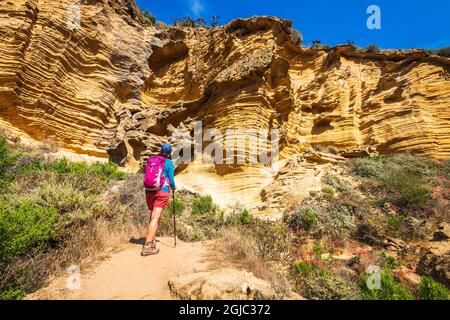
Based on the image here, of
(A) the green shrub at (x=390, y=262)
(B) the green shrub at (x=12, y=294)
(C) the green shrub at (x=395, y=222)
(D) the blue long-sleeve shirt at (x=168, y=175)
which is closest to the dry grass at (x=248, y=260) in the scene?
(D) the blue long-sleeve shirt at (x=168, y=175)

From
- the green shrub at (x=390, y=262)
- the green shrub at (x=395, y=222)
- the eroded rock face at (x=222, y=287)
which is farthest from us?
the green shrub at (x=395, y=222)

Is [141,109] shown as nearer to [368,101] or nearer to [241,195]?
[241,195]

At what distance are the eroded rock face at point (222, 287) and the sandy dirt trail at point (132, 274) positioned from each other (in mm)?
205

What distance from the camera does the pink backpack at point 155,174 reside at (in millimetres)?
5084

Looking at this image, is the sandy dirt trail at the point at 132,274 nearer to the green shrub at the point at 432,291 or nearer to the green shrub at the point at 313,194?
the green shrub at the point at 432,291

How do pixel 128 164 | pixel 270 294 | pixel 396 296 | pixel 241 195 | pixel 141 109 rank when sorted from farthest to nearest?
pixel 141 109
pixel 128 164
pixel 241 195
pixel 396 296
pixel 270 294

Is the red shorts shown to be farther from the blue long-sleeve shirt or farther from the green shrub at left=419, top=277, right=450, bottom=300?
the green shrub at left=419, top=277, right=450, bottom=300

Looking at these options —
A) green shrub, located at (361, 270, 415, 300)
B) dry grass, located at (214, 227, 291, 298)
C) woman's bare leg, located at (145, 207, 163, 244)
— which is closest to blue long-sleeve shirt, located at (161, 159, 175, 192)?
woman's bare leg, located at (145, 207, 163, 244)

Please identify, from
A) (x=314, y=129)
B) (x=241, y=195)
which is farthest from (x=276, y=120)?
(x=241, y=195)

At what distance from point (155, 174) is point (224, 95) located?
11.8 metres

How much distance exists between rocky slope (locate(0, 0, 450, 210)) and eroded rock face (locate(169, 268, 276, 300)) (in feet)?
27.6

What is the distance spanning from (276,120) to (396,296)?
13604mm

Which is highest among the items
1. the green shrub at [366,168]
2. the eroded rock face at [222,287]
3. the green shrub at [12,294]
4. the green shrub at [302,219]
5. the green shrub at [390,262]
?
the green shrub at [366,168]
